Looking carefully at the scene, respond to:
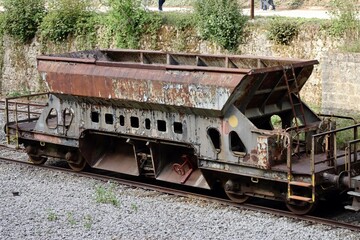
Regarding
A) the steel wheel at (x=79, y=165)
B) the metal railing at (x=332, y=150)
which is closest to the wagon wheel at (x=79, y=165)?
the steel wheel at (x=79, y=165)

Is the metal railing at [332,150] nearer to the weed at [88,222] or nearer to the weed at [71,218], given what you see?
the weed at [88,222]

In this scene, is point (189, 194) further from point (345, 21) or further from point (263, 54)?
point (263, 54)

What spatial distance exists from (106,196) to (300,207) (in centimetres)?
358

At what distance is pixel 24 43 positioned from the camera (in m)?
29.4

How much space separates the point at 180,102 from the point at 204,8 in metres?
9.92

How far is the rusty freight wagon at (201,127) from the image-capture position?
14.0 metres

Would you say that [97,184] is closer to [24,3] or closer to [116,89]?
[116,89]

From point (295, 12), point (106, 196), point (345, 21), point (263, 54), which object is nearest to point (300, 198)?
point (106, 196)

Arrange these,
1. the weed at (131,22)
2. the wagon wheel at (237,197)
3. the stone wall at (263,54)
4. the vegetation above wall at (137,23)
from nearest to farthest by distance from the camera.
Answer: the wagon wheel at (237,197), the stone wall at (263,54), the vegetation above wall at (137,23), the weed at (131,22)

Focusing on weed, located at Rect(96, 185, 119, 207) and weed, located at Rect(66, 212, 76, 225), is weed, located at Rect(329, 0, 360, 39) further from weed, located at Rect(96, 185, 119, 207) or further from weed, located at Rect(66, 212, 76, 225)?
weed, located at Rect(66, 212, 76, 225)

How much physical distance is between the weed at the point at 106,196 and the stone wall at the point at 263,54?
6.39 metres

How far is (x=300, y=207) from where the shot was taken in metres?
14.1

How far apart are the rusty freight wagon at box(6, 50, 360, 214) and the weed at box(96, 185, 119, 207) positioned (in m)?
0.86

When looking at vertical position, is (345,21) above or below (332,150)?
above
